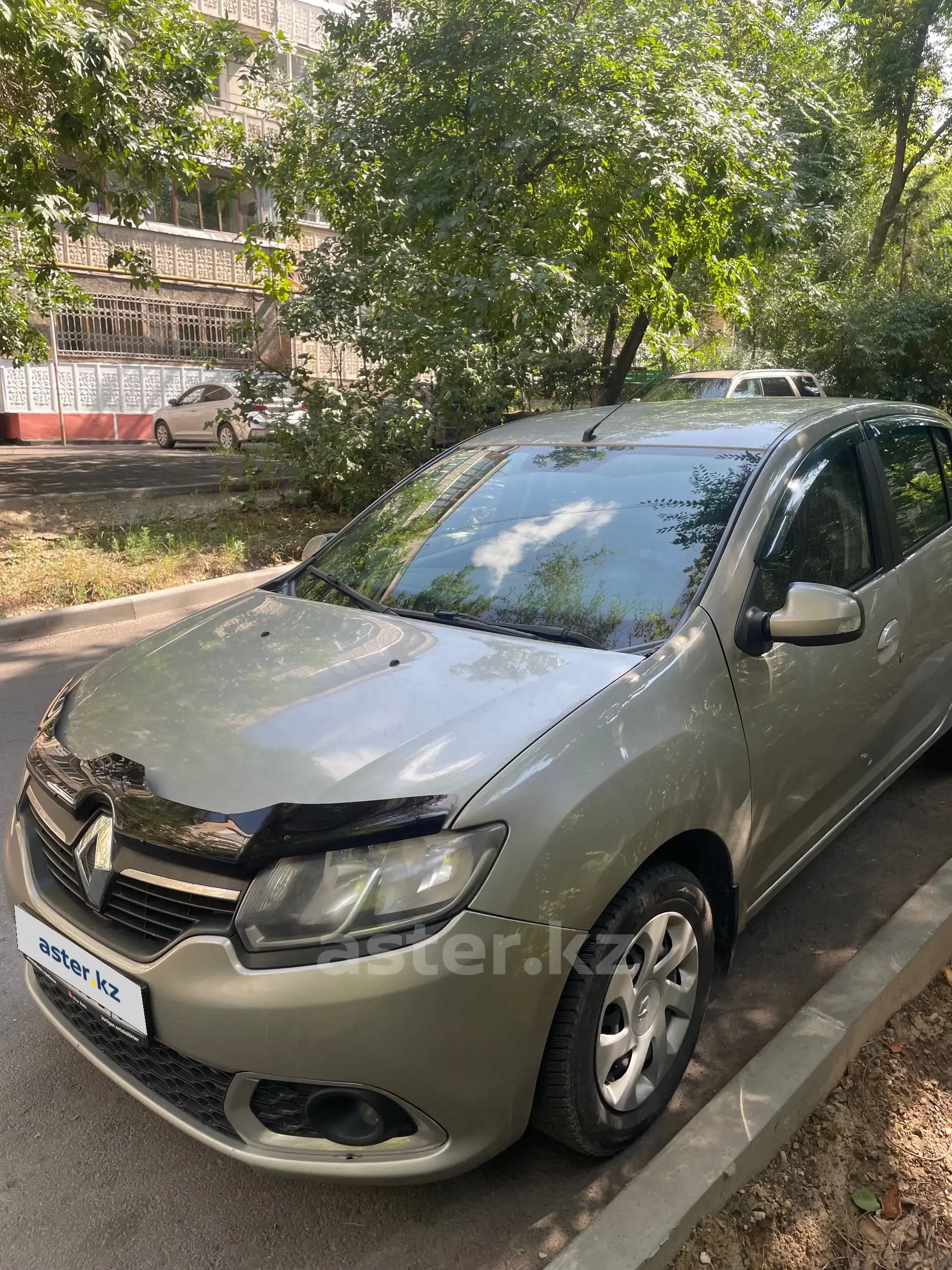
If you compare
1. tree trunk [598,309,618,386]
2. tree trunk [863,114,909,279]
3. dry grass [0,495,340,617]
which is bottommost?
dry grass [0,495,340,617]

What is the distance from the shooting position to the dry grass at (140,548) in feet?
24.6

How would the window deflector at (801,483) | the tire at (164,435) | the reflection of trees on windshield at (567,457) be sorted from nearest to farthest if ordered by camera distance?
the window deflector at (801,483)
the reflection of trees on windshield at (567,457)
the tire at (164,435)

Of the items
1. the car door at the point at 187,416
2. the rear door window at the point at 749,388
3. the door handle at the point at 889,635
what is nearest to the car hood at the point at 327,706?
the door handle at the point at 889,635

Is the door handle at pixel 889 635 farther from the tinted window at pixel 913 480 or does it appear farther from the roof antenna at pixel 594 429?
the roof antenna at pixel 594 429

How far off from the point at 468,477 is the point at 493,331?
268 inches

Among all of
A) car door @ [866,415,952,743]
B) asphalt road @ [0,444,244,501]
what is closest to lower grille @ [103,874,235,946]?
car door @ [866,415,952,743]

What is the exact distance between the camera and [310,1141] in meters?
1.88

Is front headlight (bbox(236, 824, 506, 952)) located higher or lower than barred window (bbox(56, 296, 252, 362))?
lower

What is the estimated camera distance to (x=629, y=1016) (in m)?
2.18

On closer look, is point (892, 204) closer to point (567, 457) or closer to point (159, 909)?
point (567, 457)

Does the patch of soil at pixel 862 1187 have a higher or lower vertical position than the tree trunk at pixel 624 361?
lower

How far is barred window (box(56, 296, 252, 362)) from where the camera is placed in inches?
1009

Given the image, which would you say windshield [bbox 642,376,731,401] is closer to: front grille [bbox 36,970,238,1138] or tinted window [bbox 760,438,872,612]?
tinted window [bbox 760,438,872,612]

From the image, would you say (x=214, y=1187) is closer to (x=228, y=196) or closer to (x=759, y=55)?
(x=228, y=196)
